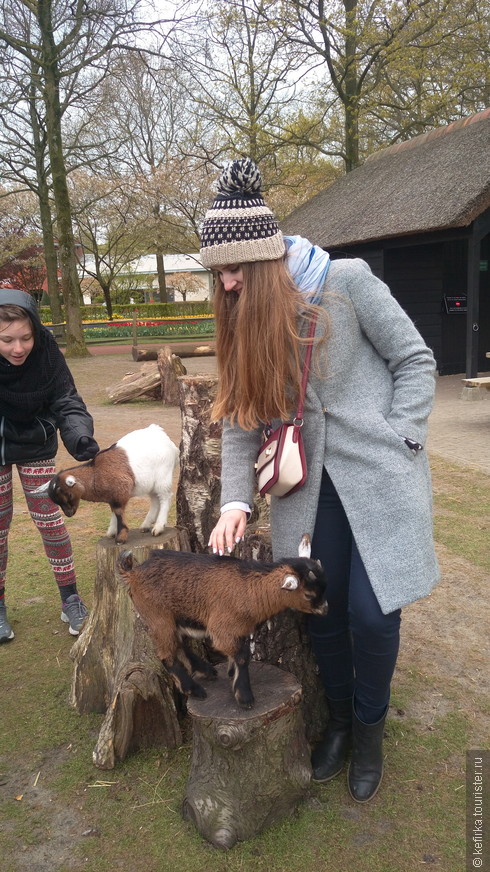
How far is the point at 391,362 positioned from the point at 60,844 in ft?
6.65

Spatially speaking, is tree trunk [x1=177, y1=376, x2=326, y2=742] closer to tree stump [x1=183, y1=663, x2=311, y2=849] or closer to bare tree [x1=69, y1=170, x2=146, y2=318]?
tree stump [x1=183, y1=663, x2=311, y2=849]

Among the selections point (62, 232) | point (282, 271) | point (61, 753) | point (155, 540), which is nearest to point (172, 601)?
point (155, 540)

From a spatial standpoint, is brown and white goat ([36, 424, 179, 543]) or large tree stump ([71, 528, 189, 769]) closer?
large tree stump ([71, 528, 189, 769])

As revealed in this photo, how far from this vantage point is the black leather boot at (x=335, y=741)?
261 centimetres

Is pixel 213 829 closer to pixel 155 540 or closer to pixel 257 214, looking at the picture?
pixel 155 540

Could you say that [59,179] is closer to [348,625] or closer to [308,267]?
[308,267]

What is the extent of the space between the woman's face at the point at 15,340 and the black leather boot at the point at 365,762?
2261mm

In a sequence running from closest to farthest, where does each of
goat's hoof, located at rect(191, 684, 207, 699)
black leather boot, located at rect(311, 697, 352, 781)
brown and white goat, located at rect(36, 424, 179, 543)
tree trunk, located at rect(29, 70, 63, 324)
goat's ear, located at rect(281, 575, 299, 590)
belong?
goat's ear, located at rect(281, 575, 299, 590), goat's hoof, located at rect(191, 684, 207, 699), black leather boot, located at rect(311, 697, 352, 781), brown and white goat, located at rect(36, 424, 179, 543), tree trunk, located at rect(29, 70, 63, 324)

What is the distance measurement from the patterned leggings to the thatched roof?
8693 mm

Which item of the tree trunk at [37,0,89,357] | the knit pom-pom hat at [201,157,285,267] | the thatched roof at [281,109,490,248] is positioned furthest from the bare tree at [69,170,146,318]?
the knit pom-pom hat at [201,157,285,267]

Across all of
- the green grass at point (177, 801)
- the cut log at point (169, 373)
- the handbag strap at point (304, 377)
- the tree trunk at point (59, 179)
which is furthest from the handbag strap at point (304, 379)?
the tree trunk at point (59, 179)

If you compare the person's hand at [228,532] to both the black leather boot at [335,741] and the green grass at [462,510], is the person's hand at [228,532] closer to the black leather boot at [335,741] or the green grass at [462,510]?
the black leather boot at [335,741]

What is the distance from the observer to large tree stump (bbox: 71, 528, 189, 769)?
2760 millimetres

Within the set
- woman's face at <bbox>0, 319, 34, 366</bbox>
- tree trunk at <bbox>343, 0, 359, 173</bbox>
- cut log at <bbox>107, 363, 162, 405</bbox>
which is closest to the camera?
woman's face at <bbox>0, 319, 34, 366</bbox>
